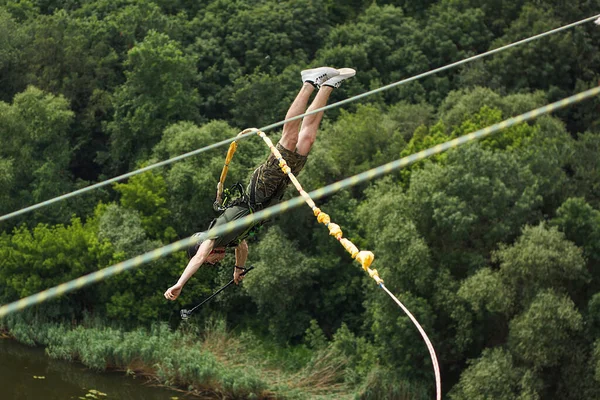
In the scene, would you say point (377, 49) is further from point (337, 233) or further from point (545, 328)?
point (337, 233)

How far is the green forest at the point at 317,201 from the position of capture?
81.0ft

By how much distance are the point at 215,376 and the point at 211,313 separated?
3872 millimetres

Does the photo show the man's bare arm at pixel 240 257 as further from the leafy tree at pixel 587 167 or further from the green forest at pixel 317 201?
the leafy tree at pixel 587 167

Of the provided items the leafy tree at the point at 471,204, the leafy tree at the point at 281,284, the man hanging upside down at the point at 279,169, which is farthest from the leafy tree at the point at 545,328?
the man hanging upside down at the point at 279,169

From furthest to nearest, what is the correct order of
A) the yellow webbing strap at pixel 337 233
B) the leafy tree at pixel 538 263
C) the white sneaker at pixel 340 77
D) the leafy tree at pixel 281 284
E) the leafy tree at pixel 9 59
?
the leafy tree at pixel 9 59 → the leafy tree at pixel 281 284 → the leafy tree at pixel 538 263 → the white sneaker at pixel 340 77 → the yellow webbing strap at pixel 337 233

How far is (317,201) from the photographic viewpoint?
30.3 meters

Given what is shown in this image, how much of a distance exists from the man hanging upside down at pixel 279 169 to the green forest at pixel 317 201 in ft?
46.5

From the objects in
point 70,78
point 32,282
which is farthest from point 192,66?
point 32,282

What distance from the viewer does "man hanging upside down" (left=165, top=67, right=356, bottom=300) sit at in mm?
9680

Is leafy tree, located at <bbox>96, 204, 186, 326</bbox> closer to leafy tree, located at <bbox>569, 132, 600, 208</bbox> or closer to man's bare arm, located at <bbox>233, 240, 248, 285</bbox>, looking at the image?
leafy tree, located at <bbox>569, 132, 600, 208</bbox>

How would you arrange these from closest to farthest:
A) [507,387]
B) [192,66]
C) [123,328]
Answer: [507,387] → [123,328] → [192,66]

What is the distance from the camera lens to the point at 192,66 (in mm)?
36719

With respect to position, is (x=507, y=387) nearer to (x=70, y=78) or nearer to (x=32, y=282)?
(x=32, y=282)

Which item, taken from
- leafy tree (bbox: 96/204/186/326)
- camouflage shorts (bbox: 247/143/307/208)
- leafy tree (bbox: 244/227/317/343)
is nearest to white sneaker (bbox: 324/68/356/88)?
camouflage shorts (bbox: 247/143/307/208)
